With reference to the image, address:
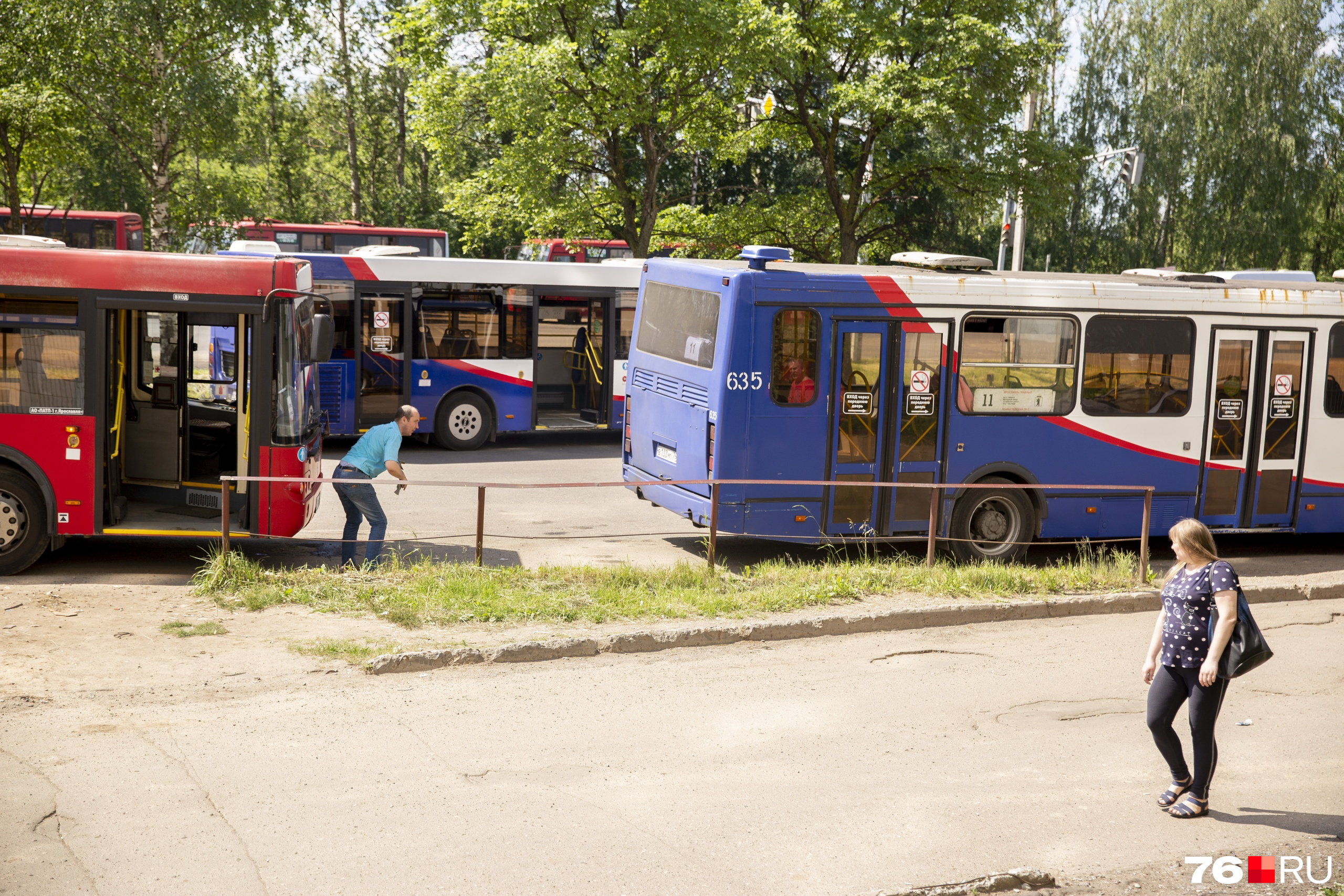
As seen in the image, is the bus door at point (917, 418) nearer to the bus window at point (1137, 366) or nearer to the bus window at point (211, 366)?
the bus window at point (1137, 366)

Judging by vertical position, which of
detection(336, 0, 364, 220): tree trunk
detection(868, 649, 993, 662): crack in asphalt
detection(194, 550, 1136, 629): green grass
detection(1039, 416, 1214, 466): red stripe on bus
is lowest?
detection(868, 649, 993, 662): crack in asphalt

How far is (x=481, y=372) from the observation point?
1833 cm

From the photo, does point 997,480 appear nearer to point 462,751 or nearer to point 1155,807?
point 1155,807

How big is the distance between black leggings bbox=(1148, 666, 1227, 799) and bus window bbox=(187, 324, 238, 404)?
8385mm

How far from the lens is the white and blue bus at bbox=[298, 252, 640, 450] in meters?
17.4

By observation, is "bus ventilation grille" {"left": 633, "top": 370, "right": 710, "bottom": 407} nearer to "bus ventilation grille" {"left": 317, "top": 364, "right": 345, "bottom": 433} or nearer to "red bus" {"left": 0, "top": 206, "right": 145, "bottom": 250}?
"bus ventilation grille" {"left": 317, "top": 364, "right": 345, "bottom": 433}

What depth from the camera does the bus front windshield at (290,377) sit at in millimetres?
9992

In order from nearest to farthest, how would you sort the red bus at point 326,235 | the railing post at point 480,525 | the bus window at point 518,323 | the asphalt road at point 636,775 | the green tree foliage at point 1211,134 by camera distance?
the asphalt road at point 636,775 → the railing post at point 480,525 → the bus window at point 518,323 → the red bus at point 326,235 → the green tree foliage at point 1211,134

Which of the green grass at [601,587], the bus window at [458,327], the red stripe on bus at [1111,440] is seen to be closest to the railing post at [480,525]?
the green grass at [601,587]

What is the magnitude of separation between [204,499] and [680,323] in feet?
15.3

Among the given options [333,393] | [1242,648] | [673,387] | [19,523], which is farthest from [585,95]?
[1242,648]

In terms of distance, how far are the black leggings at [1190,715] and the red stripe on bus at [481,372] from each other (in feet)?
45.0
